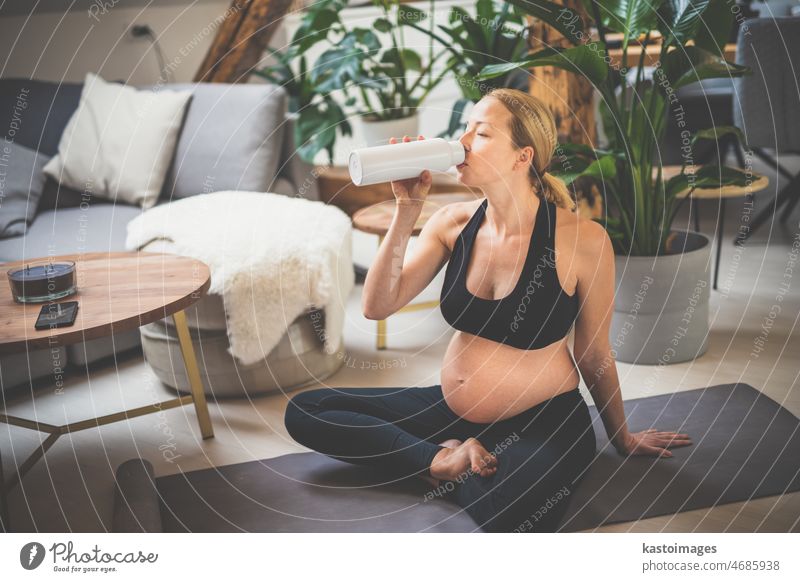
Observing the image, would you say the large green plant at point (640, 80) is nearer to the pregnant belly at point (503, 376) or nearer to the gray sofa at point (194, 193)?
the pregnant belly at point (503, 376)

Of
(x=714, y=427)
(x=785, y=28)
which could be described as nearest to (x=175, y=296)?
(x=714, y=427)

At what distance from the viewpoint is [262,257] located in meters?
1.85

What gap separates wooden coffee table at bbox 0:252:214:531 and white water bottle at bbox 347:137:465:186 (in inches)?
22.7

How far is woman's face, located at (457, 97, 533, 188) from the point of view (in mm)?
1192

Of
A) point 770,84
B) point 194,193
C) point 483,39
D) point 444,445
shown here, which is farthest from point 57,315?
point 770,84

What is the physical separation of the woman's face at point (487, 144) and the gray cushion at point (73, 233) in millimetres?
1251

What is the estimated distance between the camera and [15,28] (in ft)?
8.78

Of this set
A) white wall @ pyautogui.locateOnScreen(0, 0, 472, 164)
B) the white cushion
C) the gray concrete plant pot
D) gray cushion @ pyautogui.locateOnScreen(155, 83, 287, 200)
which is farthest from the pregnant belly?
white wall @ pyautogui.locateOnScreen(0, 0, 472, 164)

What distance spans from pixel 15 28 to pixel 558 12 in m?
1.92

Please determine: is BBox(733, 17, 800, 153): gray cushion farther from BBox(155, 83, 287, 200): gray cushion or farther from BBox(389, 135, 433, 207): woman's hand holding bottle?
BBox(389, 135, 433, 207): woman's hand holding bottle

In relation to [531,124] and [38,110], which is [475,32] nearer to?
[531,124]

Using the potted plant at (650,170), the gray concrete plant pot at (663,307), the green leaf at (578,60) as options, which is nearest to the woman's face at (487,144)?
the green leaf at (578,60)

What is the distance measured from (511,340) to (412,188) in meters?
0.34

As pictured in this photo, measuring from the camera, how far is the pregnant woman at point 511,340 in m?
1.29
